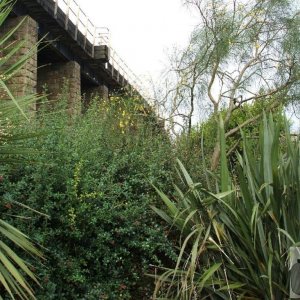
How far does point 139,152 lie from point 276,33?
4815 millimetres

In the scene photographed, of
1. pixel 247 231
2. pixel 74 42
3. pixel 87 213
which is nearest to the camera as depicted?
pixel 247 231

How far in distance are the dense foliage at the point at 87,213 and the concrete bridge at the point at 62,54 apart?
5.33m

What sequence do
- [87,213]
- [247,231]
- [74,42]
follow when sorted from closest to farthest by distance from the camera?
[247,231]
[87,213]
[74,42]

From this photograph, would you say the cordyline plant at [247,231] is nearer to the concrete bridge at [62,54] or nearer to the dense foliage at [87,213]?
the dense foliage at [87,213]

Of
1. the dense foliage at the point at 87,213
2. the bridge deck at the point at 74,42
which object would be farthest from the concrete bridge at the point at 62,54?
the dense foliage at the point at 87,213

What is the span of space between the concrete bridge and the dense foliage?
5.33 metres

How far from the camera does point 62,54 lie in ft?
49.8

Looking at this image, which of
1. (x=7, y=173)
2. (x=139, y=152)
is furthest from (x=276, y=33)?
(x=7, y=173)

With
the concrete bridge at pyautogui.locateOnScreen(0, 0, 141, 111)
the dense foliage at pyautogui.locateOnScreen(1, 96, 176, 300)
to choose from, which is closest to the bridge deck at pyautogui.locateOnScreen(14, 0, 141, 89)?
the concrete bridge at pyautogui.locateOnScreen(0, 0, 141, 111)

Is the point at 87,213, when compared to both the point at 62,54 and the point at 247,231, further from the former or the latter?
the point at 62,54

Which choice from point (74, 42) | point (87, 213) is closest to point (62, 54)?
point (74, 42)

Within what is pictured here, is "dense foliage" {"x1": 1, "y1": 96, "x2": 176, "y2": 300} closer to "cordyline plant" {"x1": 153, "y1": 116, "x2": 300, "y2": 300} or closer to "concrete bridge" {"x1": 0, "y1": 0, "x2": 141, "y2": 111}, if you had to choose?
"cordyline plant" {"x1": 153, "y1": 116, "x2": 300, "y2": 300}

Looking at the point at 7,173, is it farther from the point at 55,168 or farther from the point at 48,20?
the point at 48,20

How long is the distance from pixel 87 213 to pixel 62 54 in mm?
11562
